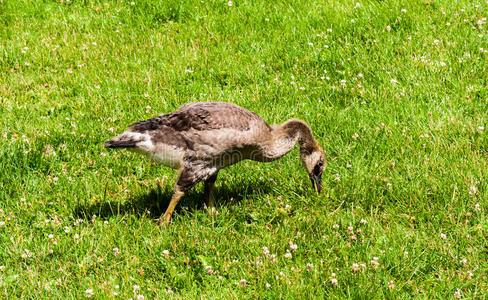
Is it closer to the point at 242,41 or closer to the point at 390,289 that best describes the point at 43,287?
the point at 390,289

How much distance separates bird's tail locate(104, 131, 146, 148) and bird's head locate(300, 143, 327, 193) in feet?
6.19

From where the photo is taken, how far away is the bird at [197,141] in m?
5.93

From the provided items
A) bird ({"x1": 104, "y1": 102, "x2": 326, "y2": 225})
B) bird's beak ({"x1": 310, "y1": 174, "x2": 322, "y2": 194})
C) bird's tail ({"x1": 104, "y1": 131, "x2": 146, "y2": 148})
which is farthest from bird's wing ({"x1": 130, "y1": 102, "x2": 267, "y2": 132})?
bird's beak ({"x1": 310, "y1": 174, "x2": 322, "y2": 194})

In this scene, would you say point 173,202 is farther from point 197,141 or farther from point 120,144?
point 120,144

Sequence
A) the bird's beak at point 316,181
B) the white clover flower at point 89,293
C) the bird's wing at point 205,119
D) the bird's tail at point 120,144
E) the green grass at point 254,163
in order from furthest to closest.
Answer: the bird's beak at point 316,181
the bird's wing at point 205,119
the bird's tail at point 120,144
the green grass at point 254,163
the white clover flower at point 89,293

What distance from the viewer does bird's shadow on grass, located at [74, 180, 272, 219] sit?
611 centimetres

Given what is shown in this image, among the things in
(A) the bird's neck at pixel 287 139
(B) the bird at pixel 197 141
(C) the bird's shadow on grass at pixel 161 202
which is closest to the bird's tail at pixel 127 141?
(B) the bird at pixel 197 141

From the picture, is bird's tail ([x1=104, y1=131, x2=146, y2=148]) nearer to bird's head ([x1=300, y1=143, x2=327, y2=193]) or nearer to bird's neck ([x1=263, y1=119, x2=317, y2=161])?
bird's neck ([x1=263, y1=119, x2=317, y2=161])

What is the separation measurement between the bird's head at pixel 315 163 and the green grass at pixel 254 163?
0.49 feet

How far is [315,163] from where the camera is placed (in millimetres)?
6430

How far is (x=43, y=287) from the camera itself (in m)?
4.88

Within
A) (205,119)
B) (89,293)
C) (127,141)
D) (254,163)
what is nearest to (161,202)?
(127,141)

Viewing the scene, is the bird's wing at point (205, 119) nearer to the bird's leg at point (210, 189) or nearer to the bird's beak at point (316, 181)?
the bird's leg at point (210, 189)

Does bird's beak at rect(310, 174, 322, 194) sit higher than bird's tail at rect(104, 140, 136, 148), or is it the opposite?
bird's tail at rect(104, 140, 136, 148)
